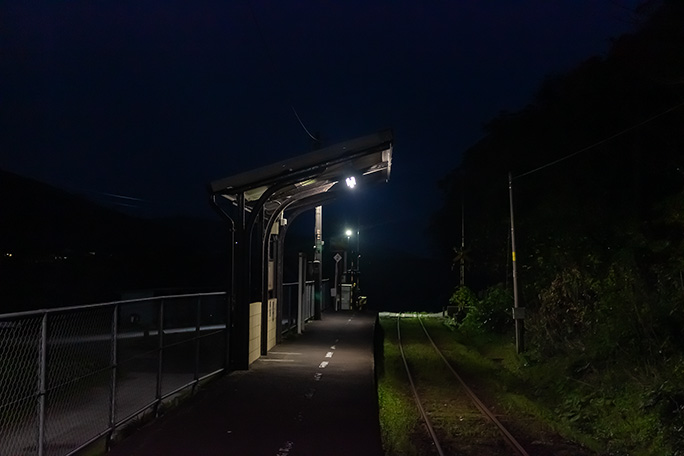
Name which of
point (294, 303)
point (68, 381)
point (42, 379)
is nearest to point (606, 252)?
point (294, 303)

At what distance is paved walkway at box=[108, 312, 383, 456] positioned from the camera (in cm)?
747

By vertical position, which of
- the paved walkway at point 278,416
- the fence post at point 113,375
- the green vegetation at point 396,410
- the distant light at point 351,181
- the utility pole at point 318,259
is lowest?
the green vegetation at point 396,410

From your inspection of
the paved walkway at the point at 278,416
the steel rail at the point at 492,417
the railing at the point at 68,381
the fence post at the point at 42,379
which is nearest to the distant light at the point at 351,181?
the paved walkway at the point at 278,416

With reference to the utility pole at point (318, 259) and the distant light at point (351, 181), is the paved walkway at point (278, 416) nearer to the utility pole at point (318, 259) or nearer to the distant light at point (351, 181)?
the distant light at point (351, 181)

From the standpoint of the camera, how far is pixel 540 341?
18578 mm

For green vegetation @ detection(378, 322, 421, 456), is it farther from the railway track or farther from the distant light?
the distant light

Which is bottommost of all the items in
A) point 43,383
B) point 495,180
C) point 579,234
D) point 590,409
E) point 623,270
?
point 590,409

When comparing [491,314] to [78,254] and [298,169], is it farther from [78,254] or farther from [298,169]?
[78,254]

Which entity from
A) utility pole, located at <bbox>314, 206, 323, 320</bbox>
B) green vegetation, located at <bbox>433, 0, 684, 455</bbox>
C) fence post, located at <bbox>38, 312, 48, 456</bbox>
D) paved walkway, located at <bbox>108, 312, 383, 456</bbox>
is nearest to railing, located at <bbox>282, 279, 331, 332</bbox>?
utility pole, located at <bbox>314, 206, 323, 320</bbox>

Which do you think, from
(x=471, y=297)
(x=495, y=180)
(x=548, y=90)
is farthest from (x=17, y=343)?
(x=471, y=297)

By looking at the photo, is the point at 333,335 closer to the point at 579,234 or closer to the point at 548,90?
the point at 579,234

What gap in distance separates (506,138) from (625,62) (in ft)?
38.3

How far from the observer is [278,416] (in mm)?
9180

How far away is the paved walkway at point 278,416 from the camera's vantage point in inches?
294
